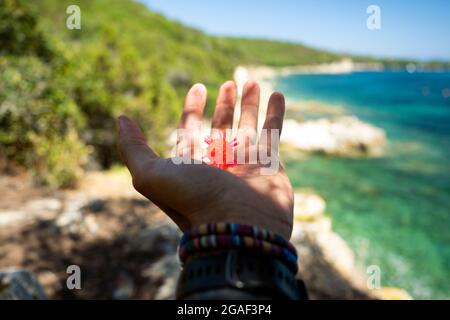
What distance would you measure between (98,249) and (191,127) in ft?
12.6

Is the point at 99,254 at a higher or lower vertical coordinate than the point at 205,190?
lower

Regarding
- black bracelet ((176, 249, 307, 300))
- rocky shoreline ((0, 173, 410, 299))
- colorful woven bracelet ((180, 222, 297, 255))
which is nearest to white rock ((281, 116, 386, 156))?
rocky shoreline ((0, 173, 410, 299))

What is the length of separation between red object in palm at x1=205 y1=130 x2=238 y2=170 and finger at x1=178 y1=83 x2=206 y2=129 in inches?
5.8

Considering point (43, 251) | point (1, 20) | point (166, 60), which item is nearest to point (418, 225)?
point (43, 251)

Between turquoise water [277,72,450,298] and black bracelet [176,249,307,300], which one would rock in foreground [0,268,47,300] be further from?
turquoise water [277,72,450,298]

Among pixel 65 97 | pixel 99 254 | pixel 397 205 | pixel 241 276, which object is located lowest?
pixel 397 205

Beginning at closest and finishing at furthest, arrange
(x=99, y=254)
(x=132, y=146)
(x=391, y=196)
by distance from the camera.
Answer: (x=132, y=146) < (x=99, y=254) < (x=391, y=196)

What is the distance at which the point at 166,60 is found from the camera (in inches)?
1148

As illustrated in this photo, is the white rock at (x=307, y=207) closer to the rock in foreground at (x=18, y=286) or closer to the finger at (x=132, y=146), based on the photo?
the rock in foreground at (x=18, y=286)

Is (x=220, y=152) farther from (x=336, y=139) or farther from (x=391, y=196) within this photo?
(x=336, y=139)

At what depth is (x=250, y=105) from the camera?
8.52 ft

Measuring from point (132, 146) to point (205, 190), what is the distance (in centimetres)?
53

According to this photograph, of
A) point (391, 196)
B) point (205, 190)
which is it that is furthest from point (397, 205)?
point (205, 190)
